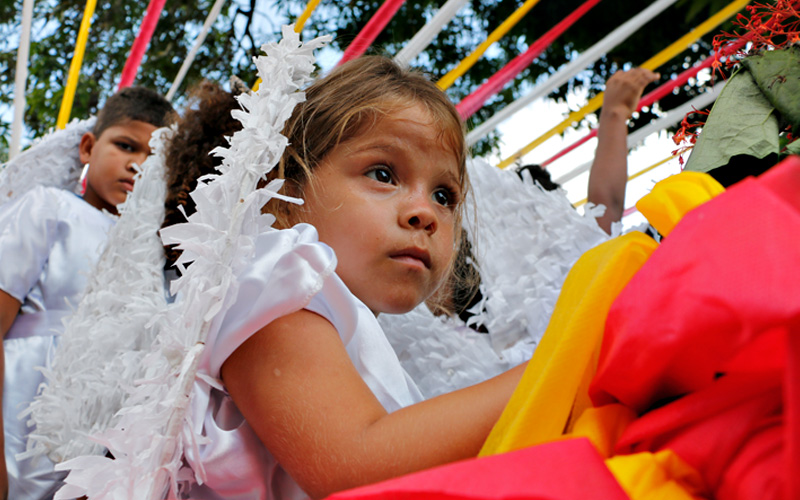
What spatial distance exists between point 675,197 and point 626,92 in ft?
4.35

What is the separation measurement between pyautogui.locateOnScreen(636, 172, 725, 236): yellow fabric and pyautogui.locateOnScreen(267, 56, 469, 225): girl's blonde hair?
1.62 feet

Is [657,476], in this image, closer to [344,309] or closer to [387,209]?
[344,309]

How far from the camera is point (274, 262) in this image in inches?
30.1

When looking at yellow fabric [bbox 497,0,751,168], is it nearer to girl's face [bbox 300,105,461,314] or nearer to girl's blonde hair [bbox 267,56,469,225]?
girl's blonde hair [bbox 267,56,469,225]

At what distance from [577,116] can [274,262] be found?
1.77 metres

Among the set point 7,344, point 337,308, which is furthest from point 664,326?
point 7,344

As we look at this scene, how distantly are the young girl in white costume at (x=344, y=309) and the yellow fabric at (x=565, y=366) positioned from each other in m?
0.08

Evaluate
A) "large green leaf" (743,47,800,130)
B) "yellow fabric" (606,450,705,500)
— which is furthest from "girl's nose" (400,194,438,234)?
"yellow fabric" (606,450,705,500)

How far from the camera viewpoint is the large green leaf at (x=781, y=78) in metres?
0.69

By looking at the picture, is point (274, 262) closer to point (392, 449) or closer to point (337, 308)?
point (337, 308)

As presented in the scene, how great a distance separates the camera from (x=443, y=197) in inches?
44.3

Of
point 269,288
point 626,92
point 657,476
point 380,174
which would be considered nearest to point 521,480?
point 657,476

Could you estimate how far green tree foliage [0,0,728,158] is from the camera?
11.4ft

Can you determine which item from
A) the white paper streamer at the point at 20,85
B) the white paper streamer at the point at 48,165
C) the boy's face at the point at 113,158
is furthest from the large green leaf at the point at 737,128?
the white paper streamer at the point at 20,85
